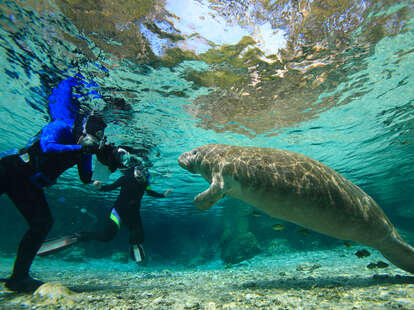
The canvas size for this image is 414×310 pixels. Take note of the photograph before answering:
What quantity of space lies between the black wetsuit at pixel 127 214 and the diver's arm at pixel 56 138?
291 cm

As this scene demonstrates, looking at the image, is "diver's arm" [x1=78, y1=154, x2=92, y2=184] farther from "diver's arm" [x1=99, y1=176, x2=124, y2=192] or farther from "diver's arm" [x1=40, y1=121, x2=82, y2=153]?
"diver's arm" [x1=99, y1=176, x2=124, y2=192]

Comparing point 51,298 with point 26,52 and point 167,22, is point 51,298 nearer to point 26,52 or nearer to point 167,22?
point 167,22

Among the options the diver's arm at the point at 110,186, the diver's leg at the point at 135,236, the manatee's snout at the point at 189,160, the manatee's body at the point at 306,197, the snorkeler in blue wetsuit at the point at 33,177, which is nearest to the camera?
the manatee's body at the point at 306,197

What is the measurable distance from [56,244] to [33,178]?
1.92m

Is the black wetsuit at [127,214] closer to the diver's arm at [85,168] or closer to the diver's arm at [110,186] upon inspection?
the diver's arm at [110,186]

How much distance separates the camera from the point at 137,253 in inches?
268

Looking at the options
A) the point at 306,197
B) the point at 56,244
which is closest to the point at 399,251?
the point at 306,197

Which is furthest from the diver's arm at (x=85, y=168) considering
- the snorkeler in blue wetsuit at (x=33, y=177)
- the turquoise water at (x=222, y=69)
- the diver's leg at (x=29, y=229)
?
the turquoise water at (x=222, y=69)

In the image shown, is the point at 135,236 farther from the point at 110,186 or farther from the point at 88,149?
the point at 88,149

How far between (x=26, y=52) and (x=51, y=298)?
7.58 m

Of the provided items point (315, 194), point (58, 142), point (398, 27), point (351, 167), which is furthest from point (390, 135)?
point (58, 142)

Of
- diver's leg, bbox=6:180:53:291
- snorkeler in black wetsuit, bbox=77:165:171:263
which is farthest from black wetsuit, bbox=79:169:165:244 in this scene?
diver's leg, bbox=6:180:53:291

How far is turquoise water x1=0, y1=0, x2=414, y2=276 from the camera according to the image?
566 cm

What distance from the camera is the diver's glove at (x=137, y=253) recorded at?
6648 mm
